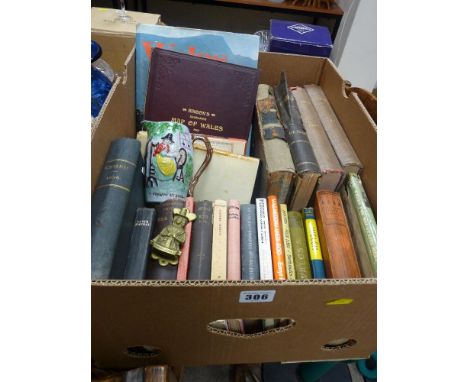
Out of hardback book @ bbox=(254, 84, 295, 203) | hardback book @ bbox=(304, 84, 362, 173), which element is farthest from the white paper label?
hardback book @ bbox=(304, 84, 362, 173)

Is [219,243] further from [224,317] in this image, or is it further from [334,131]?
[334,131]

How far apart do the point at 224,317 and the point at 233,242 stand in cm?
14

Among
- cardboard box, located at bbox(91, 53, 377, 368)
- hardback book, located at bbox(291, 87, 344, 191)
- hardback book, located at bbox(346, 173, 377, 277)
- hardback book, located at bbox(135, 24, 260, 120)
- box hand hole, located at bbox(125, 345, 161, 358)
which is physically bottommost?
box hand hole, located at bbox(125, 345, 161, 358)

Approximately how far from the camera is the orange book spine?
1.89 feet

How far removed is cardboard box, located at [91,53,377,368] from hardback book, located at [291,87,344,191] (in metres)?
0.07

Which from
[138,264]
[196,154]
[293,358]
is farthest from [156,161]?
[293,358]

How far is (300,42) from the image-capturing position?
109 cm

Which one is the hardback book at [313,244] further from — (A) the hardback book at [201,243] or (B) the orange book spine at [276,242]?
(A) the hardback book at [201,243]

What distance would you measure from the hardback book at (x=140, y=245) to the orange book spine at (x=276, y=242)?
23 centimetres

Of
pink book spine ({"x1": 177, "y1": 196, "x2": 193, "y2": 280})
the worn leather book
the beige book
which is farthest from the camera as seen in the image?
the beige book

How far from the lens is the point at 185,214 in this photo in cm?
59

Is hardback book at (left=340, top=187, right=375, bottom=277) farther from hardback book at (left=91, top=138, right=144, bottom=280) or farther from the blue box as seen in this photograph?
the blue box

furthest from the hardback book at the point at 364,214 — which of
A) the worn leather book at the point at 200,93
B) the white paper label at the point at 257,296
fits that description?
the worn leather book at the point at 200,93

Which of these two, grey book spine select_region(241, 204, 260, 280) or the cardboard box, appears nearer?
the cardboard box
